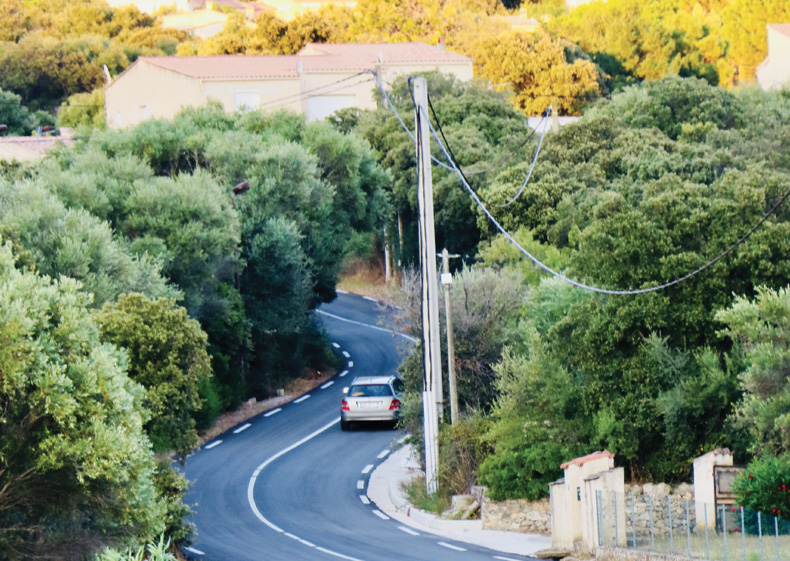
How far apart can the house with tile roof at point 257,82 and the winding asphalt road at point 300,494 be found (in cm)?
2278

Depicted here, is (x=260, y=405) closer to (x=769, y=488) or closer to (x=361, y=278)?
(x=361, y=278)

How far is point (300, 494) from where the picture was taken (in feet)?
86.4

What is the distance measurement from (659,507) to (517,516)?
2856mm

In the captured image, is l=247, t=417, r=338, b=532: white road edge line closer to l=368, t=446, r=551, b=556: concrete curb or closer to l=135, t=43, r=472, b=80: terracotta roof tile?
l=368, t=446, r=551, b=556: concrete curb

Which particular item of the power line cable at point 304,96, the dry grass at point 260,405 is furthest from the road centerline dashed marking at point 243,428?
the power line cable at point 304,96

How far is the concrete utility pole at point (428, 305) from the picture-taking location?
23.2 m

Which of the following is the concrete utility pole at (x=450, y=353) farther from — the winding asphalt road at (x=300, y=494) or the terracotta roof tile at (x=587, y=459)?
the terracotta roof tile at (x=587, y=459)

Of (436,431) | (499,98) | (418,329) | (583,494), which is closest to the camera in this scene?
(583,494)

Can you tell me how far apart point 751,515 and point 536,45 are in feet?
183

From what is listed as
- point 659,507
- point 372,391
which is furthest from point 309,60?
point 659,507

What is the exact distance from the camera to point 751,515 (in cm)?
1691

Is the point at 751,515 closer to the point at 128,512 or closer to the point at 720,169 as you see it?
the point at 128,512

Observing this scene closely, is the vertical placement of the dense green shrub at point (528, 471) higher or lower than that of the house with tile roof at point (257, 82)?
lower

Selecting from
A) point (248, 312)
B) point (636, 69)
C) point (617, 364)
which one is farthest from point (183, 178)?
point (636, 69)
